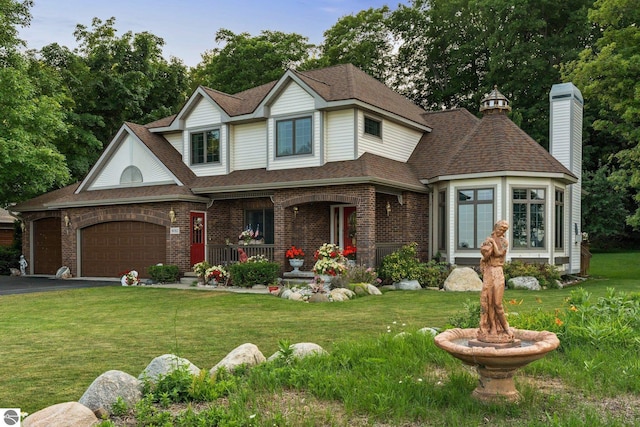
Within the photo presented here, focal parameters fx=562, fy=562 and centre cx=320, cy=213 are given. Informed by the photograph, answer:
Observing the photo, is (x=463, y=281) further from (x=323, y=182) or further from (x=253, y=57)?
(x=253, y=57)

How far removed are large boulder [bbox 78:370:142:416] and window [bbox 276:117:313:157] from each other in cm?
1370

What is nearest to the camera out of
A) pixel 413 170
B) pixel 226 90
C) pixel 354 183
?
pixel 354 183

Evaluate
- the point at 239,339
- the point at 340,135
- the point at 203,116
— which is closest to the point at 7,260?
the point at 203,116

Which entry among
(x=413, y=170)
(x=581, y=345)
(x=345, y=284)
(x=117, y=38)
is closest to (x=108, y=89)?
(x=117, y=38)

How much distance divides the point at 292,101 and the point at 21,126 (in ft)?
39.5

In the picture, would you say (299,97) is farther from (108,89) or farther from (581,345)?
(108,89)

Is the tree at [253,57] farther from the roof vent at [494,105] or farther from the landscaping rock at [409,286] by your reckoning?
the landscaping rock at [409,286]

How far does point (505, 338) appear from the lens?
509cm

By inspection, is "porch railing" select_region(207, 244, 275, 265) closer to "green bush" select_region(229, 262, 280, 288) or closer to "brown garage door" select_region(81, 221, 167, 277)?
"brown garage door" select_region(81, 221, 167, 277)

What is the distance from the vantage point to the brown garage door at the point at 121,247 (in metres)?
20.1

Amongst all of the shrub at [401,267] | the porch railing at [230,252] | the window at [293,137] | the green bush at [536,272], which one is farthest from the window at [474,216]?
the porch railing at [230,252]

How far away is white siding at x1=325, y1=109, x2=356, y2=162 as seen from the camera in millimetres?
17703

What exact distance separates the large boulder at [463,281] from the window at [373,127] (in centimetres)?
539

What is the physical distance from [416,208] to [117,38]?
22.7m
